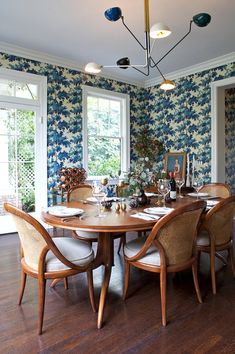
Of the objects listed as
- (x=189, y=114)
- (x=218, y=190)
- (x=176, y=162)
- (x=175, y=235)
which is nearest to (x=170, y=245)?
(x=175, y=235)

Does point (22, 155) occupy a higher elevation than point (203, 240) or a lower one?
higher

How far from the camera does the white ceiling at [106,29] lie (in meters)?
2.96

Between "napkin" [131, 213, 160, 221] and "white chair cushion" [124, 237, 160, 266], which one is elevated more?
"napkin" [131, 213, 160, 221]

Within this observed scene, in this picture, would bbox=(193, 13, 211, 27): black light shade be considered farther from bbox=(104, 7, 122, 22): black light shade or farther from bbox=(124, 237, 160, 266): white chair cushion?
bbox=(124, 237, 160, 266): white chair cushion

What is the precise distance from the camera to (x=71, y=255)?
188cm

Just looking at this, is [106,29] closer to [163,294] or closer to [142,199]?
[142,199]

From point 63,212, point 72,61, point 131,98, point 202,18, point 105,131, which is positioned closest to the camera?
point 63,212

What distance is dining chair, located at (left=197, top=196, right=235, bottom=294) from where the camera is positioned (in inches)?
87.2

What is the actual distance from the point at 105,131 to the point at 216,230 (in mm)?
3540

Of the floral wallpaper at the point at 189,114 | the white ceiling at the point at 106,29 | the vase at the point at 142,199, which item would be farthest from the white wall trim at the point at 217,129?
the vase at the point at 142,199

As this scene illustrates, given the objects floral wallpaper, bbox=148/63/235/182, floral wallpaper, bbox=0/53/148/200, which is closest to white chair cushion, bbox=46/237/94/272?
floral wallpaper, bbox=0/53/148/200

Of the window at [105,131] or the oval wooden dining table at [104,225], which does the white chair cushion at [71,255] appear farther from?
the window at [105,131]

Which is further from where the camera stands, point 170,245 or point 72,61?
point 72,61

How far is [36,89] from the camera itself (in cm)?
437
